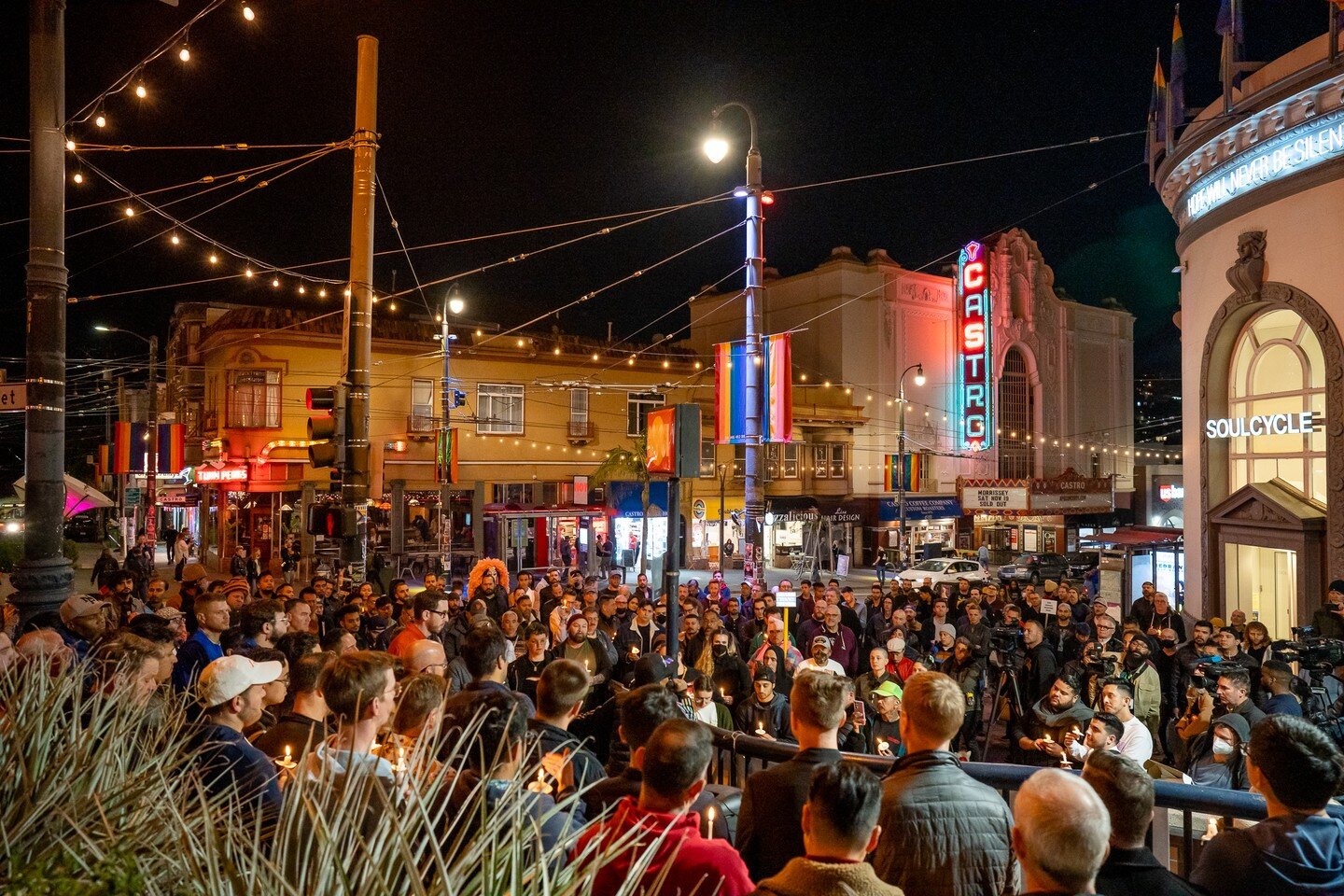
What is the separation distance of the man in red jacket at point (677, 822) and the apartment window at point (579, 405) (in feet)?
108

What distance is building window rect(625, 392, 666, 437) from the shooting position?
37062 mm

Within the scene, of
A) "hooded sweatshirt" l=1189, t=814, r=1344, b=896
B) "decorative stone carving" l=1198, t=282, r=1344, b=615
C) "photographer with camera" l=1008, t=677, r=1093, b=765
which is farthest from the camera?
"decorative stone carving" l=1198, t=282, r=1344, b=615

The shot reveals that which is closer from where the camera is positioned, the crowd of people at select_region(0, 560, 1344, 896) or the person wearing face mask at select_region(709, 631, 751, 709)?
the crowd of people at select_region(0, 560, 1344, 896)

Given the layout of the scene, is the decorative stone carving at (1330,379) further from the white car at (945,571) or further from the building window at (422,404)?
the building window at (422,404)

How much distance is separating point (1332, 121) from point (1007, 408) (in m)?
31.5

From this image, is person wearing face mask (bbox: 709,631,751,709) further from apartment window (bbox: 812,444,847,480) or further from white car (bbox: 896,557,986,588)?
apartment window (bbox: 812,444,847,480)

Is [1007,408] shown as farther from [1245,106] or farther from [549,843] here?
[549,843]

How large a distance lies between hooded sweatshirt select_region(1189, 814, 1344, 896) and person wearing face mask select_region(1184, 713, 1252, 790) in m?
3.11

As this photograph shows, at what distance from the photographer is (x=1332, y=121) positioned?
12969mm

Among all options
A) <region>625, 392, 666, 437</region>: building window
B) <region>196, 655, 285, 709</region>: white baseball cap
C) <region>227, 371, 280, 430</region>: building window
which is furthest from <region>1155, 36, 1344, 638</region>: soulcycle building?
<region>227, 371, 280, 430</region>: building window

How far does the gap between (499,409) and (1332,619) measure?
92.3ft

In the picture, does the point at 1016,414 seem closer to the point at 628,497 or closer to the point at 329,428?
the point at 628,497

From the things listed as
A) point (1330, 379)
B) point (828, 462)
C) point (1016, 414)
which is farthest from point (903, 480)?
point (1016, 414)

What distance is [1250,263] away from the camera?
1462cm
